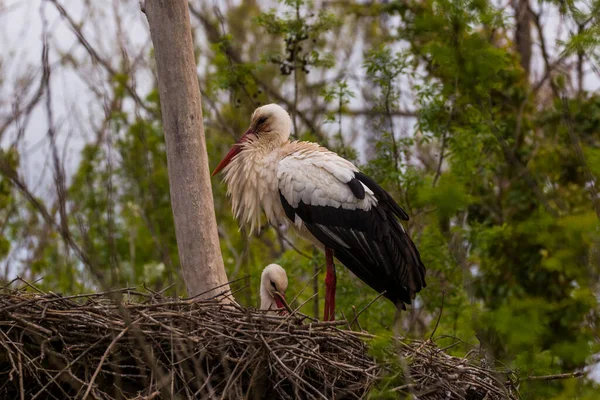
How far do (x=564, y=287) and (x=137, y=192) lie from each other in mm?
6195

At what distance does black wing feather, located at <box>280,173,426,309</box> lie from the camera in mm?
7137

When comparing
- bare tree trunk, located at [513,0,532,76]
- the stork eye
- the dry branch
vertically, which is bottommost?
the dry branch

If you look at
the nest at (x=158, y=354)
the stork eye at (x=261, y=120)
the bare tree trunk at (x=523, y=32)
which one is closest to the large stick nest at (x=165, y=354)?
the nest at (x=158, y=354)

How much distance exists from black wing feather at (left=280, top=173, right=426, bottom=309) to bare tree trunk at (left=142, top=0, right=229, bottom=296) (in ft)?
2.42

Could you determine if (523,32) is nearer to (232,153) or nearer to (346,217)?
(232,153)

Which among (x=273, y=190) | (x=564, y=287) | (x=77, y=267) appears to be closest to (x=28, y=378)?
(x=273, y=190)

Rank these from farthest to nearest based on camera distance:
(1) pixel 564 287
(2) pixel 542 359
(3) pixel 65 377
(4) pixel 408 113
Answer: (4) pixel 408 113 < (1) pixel 564 287 < (2) pixel 542 359 < (3) pixel 65 377

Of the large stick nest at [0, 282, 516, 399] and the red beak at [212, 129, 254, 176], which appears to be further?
the red beak at [212, 129, 254, 176]

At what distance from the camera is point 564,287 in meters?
11.5

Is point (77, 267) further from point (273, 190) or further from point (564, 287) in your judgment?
point (273, 190)

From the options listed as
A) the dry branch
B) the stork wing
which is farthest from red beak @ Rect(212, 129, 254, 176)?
the dry branch

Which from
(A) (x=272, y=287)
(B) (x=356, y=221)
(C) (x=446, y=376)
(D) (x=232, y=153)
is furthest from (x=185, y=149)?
(C) (x=446, y=376)

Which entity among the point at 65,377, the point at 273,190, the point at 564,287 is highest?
the point at 273,190

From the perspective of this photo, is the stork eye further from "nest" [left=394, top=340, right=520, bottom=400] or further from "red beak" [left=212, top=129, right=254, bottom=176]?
"nest" [left=394, top=340, right=520, bottom=400]
